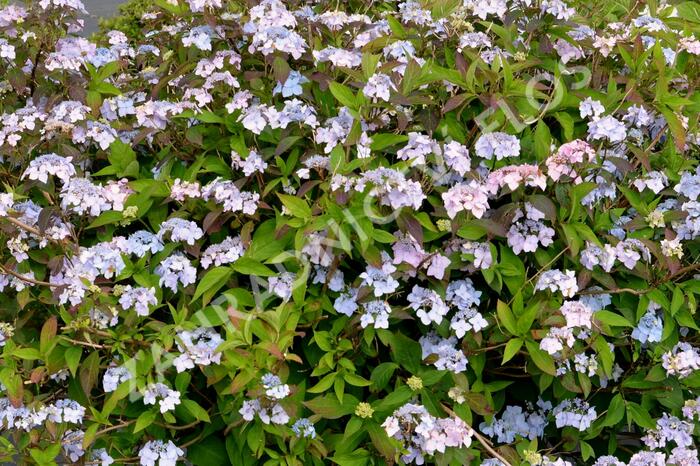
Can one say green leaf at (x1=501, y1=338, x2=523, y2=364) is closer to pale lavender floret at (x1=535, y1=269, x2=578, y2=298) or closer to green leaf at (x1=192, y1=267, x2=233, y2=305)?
pale lavender floret at (x1=535, y1=269, x2=578, y2=298)

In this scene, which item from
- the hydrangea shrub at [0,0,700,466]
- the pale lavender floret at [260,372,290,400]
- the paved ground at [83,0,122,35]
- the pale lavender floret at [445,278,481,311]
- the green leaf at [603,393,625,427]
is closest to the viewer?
the pale lavender floret at [260,372,290,400]

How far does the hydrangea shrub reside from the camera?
202 centimetres

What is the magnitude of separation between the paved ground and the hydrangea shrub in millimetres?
5492

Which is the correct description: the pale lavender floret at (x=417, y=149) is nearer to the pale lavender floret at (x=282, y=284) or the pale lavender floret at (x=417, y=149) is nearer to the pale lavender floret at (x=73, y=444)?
the pale lavender floret at (x=282, y=284)

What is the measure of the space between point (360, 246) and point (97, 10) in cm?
708

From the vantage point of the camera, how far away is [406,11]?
7.98 ft

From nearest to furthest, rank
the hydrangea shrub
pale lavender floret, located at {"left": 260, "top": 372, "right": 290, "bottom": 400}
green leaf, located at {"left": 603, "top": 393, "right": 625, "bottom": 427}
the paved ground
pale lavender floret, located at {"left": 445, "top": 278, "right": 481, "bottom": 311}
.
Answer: pale lavender floret, located at {"left": 260, "top": 372, "right": 290, "bottom": 400}
the hydrangea shrub
pale lavender floret, located at {"left": 445, "top": 278, "right": 481, "bottom": 311}
green leaf, located at {"left": 603, "top": 393, "right": 625, "bottom": 427}
the paved ground

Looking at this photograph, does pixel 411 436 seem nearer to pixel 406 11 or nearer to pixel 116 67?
pixel 406 11

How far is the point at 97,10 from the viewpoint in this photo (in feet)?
27.2

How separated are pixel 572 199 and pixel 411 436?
2.25ft

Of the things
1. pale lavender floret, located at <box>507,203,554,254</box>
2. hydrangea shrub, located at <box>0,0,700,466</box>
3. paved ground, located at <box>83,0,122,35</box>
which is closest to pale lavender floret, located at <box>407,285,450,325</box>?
hydrangea shrub, located at <box>0,0,700,466</box>

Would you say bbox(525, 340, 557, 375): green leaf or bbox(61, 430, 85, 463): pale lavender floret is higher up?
bbox(525, 340, 557, 375): green leaf

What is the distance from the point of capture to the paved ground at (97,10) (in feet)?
25.2

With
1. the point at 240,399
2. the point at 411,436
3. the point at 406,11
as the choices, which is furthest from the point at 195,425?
the point at 406,11
